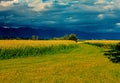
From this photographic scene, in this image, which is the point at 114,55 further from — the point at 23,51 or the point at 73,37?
the point at 73,37

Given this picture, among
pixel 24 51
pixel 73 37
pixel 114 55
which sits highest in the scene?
pixel 24 51

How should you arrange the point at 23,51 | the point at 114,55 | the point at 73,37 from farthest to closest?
the point at 73,37 → the point at 114,55 → the point at 23,51

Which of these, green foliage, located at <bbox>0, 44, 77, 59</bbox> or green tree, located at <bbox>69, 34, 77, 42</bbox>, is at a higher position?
green foliage, located at <bbox>0, 44, 77, 59</bbox>

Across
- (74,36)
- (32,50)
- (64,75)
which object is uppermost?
(64,75)

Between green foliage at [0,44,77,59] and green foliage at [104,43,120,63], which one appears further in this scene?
green foliage at [0,44,77,59]

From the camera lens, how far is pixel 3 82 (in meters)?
20.2

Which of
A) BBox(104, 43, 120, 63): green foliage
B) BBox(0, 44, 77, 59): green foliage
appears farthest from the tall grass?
BBox(104, 43, 120, 63): green foliage

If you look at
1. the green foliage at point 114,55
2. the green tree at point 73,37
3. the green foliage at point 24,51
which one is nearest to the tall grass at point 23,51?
the green foliage at point 24,51

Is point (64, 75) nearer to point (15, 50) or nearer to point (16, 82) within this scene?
point (16, 82)

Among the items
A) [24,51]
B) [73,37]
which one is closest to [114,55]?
[24,51]

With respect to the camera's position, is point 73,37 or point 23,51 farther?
point 73,37

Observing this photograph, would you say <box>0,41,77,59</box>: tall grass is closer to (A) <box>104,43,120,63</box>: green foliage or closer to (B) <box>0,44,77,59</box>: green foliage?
(B) <box>0,44,77,59</box>: green foliage

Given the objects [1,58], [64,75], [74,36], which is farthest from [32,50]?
[74,36]

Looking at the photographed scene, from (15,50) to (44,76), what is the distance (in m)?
19.2
